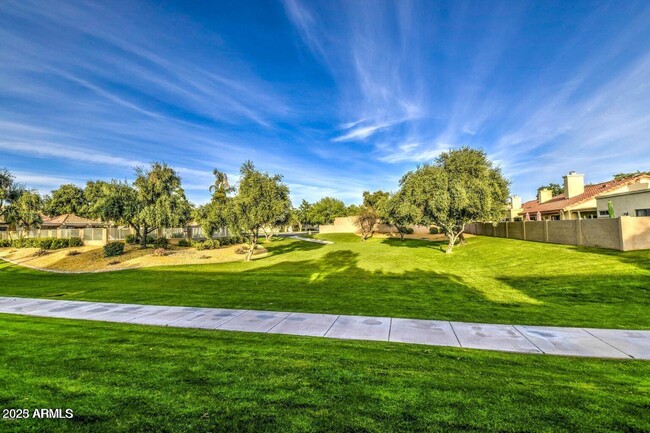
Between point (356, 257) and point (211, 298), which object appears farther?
point (356, 257)

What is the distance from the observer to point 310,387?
4.29m

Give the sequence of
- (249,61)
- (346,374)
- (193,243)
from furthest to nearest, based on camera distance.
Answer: (193,243)
(249,61)
(346,374)

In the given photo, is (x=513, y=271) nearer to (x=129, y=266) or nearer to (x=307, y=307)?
(x=307, y=307)

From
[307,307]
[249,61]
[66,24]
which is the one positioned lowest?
[307,307]

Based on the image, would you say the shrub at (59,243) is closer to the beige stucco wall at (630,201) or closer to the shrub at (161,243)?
the shrub at (161,243)

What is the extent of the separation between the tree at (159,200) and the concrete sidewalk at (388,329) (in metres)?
16.1

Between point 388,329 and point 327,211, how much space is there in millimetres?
63973

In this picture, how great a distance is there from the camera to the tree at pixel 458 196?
21594 mm

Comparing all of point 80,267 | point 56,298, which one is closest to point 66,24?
point 56,298

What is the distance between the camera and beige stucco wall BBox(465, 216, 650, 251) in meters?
15.8

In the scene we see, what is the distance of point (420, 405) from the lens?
3.80 metres

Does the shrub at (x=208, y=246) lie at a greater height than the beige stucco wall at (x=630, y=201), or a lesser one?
lesser

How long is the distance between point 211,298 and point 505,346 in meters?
9.75

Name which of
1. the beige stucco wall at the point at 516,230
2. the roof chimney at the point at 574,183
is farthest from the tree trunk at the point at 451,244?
the roof chimney at the point at 574,183
